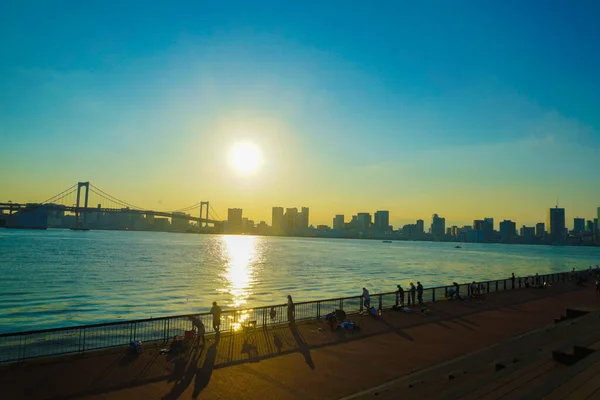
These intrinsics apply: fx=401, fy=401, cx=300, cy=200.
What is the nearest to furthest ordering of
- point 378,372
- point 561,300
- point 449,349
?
point 378,372 < point 449,349 < point 561,300

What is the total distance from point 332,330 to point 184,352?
6621 mm

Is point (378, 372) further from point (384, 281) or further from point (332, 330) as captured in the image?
point (384, 281)

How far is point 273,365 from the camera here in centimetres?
1282

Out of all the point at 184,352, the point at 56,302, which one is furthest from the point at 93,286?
the point at 184,352

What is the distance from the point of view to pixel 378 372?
12.4 m

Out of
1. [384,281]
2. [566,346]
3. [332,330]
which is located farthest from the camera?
[384,281]

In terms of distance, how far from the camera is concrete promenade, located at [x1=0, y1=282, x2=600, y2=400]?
10602 mm

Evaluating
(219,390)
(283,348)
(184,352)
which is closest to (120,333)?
(184,352)

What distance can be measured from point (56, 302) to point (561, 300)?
41.3 m

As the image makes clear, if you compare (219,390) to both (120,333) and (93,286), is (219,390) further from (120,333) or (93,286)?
(93,286)

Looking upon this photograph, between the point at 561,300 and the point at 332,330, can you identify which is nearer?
the point at 332,330

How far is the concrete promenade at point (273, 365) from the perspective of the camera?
10.6 m

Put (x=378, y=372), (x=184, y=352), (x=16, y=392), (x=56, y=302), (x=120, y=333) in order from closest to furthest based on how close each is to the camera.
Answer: (x=16, y=392) < (x=378, y=372) < (x=184, y=352) < (x=120, y=333) < (x=56, y=302)

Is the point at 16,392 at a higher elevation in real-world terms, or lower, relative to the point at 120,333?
higher
